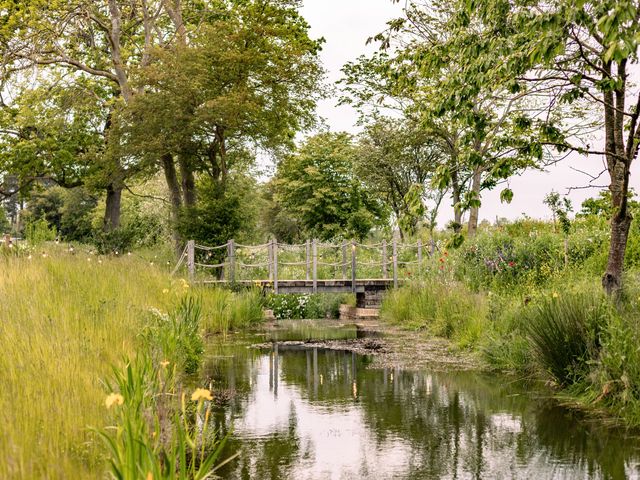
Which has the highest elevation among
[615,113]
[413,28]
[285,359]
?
[413,28]

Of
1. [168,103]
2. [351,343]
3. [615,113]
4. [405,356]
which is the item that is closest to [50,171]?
[168,103]

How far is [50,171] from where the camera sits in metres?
32.2

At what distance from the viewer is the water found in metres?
5.63

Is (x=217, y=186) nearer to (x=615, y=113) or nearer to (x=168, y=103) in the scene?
(x=168, y=103)

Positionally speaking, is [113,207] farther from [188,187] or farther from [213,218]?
[213,218]

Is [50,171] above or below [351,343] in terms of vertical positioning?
above

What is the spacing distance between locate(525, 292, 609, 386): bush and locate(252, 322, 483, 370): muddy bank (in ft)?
5.77

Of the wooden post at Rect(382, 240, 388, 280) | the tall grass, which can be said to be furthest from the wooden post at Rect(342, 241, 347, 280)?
the tall grass

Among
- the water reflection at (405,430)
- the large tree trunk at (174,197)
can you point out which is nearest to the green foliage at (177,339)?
the water reflection at (405,430)

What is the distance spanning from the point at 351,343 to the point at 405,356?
242 cm

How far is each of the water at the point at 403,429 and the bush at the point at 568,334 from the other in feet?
1.43

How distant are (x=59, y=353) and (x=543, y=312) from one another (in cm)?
566

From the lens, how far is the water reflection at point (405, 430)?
222 inches

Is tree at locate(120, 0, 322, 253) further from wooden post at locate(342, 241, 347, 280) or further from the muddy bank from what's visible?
the muddy bank
